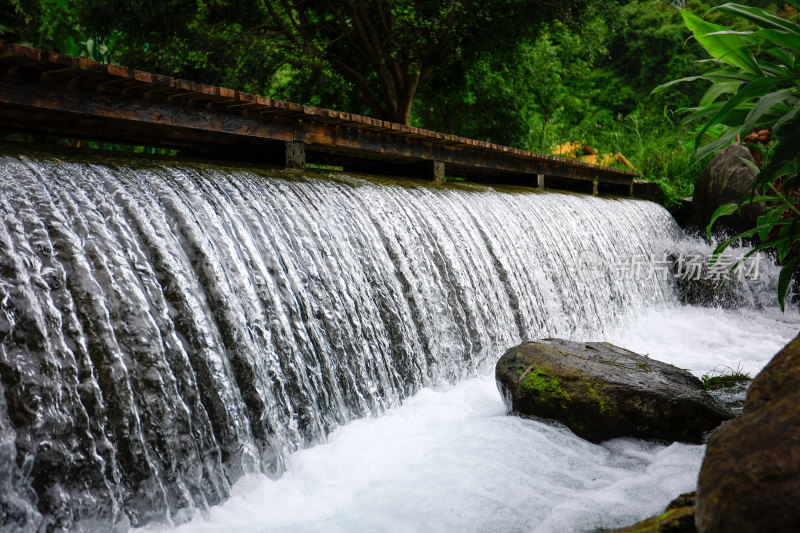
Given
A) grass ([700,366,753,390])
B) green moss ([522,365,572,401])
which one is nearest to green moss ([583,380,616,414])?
green moss ([522,365,572,401])

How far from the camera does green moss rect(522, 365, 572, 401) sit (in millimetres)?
3266

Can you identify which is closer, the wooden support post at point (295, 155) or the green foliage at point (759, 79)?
the green foliage at point (759, 79)

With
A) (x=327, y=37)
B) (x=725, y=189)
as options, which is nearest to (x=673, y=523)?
(x=725, y=189)

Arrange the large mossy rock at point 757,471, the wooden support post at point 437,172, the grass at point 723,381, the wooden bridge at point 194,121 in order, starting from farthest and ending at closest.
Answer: the wooden support post at point 437,172 < the grass at point 723,381 < the wooden bridge at point 194,121 < the large mossy rock at point 757,471

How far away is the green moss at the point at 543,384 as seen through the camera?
3.27 metres

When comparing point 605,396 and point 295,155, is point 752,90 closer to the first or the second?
point 605,396

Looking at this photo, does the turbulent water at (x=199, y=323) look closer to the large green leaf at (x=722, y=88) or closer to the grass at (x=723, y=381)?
the grass at (x=723, y=381)

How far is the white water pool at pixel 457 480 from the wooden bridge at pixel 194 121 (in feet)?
7.66

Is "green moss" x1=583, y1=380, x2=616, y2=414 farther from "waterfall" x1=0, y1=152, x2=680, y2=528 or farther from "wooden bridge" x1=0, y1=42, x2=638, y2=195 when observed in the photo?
"wooden bridge" x1=0, y1=42, x2=638, y2=195

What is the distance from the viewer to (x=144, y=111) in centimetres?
365

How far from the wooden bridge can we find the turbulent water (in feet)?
1.36

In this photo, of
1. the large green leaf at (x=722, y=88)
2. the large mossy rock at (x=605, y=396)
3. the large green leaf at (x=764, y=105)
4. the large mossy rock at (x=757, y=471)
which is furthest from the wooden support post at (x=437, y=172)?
the large mossy rock at (x=757, y=471)

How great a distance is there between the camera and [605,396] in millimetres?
3174

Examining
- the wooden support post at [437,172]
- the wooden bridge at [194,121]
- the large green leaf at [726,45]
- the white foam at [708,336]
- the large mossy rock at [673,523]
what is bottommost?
the white foam at [708,336]
